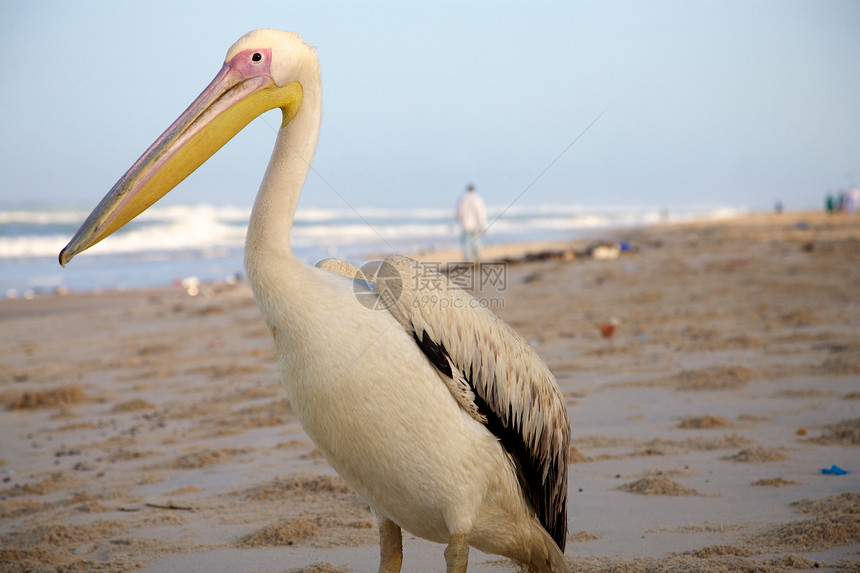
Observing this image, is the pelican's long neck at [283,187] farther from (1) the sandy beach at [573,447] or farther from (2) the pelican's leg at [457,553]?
(1) the sandy beach at [573,447]

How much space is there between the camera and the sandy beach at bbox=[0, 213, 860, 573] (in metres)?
3.48

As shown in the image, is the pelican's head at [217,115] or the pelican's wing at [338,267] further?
the pelican's wing at [338,267]

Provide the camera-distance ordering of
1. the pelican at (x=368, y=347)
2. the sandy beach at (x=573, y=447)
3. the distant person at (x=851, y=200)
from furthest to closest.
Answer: the distant person at (x=851, y=200) → the sandy beach at (x=573, y=447) → the pelican at (x=368, y=347)

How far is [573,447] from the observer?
4.73 metres

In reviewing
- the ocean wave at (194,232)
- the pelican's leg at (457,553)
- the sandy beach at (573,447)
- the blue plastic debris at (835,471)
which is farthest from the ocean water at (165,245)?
the pelican's leg at (457,553)

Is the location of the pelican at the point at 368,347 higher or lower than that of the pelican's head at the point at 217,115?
lower

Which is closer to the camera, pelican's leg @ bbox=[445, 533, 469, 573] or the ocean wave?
pelican's leg @ bbox=[445, 533, 469, 573]

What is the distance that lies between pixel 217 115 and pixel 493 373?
1.43 m

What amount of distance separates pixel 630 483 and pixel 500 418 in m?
1.56

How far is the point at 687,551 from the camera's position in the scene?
326 centimetres

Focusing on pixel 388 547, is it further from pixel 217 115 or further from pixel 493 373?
pixel 217 115

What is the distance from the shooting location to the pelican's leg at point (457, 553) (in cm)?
271

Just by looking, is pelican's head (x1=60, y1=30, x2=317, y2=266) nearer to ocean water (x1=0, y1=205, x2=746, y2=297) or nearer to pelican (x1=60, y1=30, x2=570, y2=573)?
pelican (x1=60, y1=30, x2=570, y2=573)

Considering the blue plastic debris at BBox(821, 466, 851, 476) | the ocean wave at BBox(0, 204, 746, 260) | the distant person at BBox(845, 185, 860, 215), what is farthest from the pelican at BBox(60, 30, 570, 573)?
the distant person at BBox(845, 185, 860, 215)
